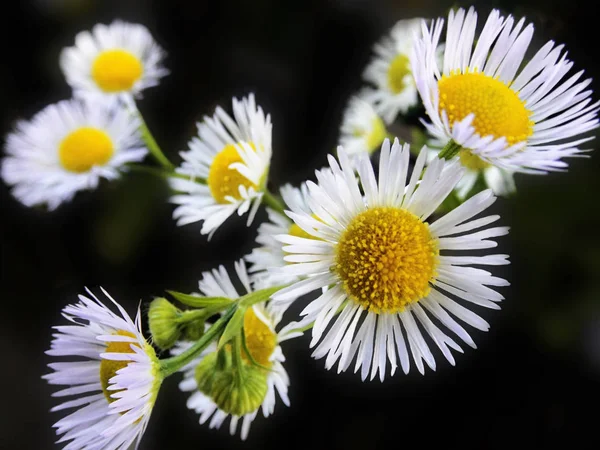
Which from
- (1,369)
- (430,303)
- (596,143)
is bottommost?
(430,303)

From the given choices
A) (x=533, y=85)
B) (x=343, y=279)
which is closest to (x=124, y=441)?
(x=343, y=279)

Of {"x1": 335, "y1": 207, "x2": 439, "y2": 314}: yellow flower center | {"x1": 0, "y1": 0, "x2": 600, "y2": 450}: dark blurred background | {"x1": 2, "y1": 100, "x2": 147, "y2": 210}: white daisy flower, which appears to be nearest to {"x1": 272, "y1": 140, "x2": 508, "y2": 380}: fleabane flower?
{"x1": 335, "y1": 207, "x2": 439, "y2": 314}: yellow flower center

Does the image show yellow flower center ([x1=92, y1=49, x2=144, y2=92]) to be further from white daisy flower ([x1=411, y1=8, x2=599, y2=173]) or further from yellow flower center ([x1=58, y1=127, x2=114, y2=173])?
white daisy flower ([x1=411, y1=8, x2=599, y2=173])

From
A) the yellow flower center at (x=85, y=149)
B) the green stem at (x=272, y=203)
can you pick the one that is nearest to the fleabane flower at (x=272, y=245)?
the green stem at (x=272, y=203)

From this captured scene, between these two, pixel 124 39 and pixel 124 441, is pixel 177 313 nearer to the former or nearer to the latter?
pixel 124 441

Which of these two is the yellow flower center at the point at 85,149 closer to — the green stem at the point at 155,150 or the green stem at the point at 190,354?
the green stem at the point at 155,150

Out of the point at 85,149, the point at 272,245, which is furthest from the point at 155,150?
the point at 272,245
